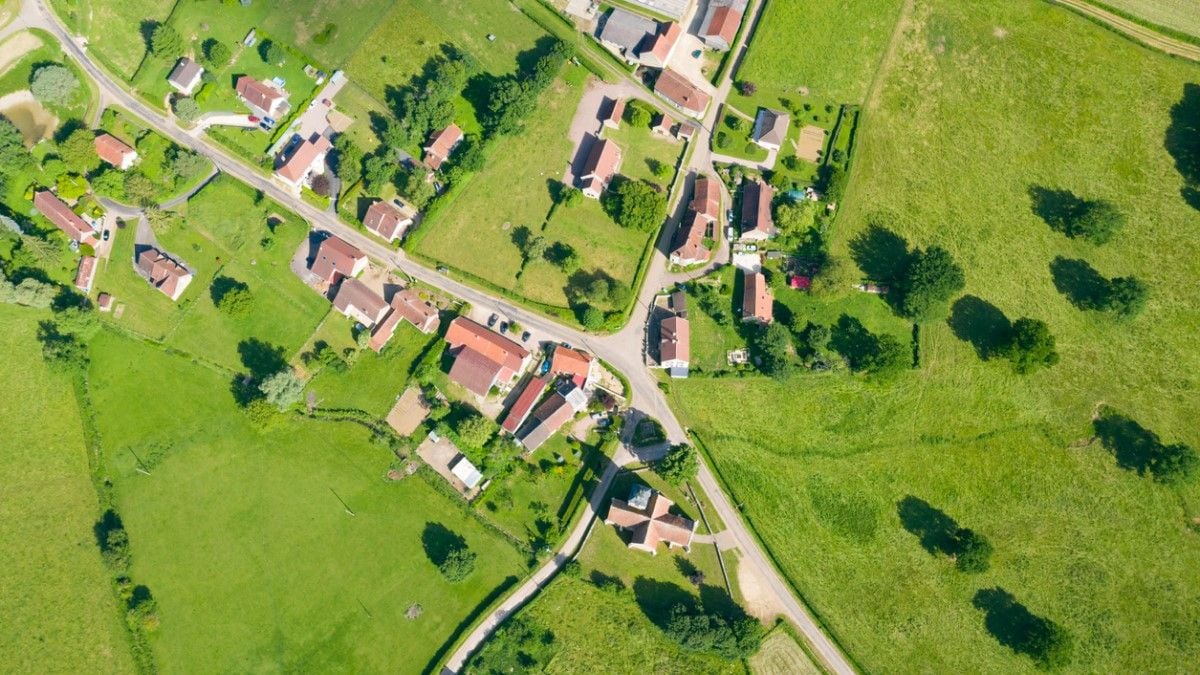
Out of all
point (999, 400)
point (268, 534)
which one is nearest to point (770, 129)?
point (999, 400)

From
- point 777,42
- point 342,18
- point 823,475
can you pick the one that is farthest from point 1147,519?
point 342,18

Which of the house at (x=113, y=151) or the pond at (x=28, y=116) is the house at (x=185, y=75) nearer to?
the house at (x=113, y=151)

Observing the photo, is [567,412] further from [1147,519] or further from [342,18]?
[1147,519]

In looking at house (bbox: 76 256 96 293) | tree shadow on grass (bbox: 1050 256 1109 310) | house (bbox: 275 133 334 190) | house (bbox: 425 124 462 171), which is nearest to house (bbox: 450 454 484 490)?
house (bbox: 425 124 462 171)

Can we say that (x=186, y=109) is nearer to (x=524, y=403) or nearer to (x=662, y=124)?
(x=524, y=403)

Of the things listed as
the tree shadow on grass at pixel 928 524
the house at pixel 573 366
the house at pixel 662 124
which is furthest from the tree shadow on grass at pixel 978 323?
the house at pixel 573 366

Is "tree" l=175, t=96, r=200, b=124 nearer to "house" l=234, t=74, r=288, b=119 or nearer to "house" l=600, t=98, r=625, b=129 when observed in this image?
"house" l=234, t=74, r=288, b=119
